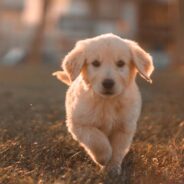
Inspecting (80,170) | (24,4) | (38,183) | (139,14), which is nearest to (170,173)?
(80,170)

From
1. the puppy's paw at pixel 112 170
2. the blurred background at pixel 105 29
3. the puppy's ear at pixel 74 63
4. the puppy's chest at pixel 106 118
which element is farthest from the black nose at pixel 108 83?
the blurred background at pixel 105 29

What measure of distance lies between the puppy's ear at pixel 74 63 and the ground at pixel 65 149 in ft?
2.37

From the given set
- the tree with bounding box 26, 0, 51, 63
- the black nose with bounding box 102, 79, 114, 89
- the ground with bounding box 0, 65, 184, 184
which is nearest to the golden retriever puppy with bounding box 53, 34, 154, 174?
the black nose with bounding box 102, 79, 114, 89

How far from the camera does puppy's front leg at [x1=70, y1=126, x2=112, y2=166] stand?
273 inches

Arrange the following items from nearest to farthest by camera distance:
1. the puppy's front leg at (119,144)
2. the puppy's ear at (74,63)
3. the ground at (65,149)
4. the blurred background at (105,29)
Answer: the ground at (65,149) → the puppy's front leg at (119,144) → the puppy's ear at (74,63) → the blurred background at (105,29)

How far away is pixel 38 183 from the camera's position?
5824 millimetres

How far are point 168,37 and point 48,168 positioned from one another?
36772 millimetres

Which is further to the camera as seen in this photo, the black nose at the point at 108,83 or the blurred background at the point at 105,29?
the blurred background at the point at 105,29

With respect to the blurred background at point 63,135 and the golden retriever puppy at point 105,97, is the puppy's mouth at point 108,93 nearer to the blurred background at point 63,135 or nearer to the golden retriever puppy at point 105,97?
the golden retriever puppy at point 105,97

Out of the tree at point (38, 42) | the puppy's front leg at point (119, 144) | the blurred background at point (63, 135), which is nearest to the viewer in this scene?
the blurred background at point (63, 135)

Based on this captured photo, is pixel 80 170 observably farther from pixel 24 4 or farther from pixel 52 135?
pixel 24 4

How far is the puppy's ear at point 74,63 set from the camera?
7410 millimetres

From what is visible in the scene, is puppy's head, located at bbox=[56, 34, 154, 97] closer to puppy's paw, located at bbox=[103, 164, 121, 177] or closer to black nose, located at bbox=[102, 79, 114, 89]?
black nose, located at bbox=[102, 79, 114, 89]

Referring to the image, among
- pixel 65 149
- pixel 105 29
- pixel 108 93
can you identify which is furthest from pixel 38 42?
pixel 108 93
